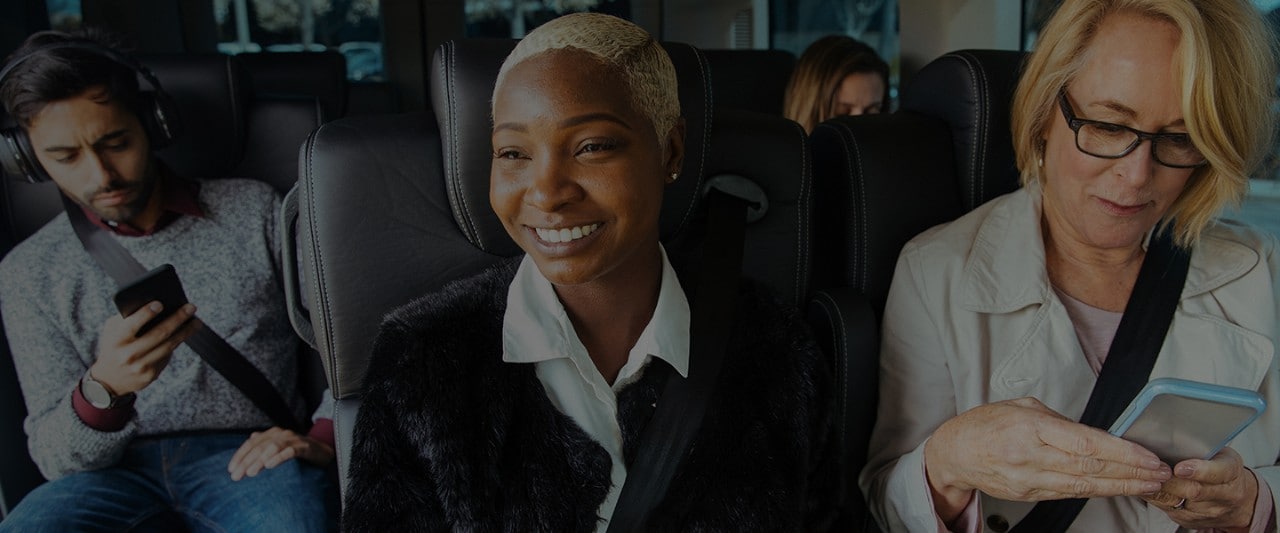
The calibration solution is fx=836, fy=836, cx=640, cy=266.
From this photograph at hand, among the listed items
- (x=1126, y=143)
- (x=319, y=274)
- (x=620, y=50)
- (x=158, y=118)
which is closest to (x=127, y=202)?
(x=158, y=118)

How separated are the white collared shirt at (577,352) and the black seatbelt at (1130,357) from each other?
2.19 feet

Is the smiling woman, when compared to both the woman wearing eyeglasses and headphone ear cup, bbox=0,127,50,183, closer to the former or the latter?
the woman wearing eyeglasses

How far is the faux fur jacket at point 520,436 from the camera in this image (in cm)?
104

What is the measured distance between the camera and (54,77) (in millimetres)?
1724

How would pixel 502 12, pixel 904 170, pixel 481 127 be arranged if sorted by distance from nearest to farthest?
pixel 481 127
pixel 904 170
pixel 502 12

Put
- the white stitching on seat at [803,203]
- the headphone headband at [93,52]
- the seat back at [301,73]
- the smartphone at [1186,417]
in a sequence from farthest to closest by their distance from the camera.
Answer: the seat back at [301,73]
the headphone headband at [93,52]
the white stitching on seat at [803,203]
the smartphone at [1186,417]

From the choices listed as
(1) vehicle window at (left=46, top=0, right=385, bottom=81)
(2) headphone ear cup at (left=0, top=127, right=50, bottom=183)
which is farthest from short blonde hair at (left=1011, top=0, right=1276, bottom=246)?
(1) vehicle window at (left=46, top=0, right=385, bottom=81)

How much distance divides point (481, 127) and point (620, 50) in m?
0.27

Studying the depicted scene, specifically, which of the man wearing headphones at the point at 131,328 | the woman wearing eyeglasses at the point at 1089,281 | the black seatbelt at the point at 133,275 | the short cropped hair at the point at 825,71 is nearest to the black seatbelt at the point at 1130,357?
the woman wearing eyeglasses at the point at 1089,281

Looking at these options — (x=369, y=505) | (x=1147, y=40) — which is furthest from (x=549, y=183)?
(x=1147, y=40)

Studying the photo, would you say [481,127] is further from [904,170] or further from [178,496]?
[178,496]

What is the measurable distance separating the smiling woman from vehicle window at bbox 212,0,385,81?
4111 millimetres

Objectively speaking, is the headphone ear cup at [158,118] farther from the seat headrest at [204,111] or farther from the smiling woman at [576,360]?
the smiling woman at [576,360]

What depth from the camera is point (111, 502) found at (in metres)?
1.68
